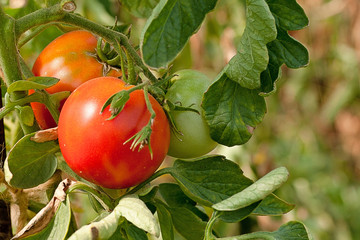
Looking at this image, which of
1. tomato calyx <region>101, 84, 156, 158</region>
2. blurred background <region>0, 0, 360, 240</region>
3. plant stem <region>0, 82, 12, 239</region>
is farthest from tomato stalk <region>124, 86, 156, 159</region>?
blurred background <region>0, 0, 360, 240</region>

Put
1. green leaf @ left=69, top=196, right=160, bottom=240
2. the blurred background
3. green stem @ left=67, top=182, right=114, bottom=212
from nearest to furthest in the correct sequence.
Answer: green leaf @ left=69, top=196, right=160, bottom=240 < green stem @ left=67, top=182, right=114, bottom=212 < the blurred background

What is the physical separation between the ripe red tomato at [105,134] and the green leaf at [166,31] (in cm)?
8

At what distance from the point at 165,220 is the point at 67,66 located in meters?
0.22

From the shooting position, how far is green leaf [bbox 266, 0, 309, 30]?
663 mm

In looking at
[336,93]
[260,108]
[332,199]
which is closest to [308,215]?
[332,199]

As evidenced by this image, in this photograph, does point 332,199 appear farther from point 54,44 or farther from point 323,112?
point 54,44

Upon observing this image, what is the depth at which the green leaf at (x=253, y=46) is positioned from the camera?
23.8 inches

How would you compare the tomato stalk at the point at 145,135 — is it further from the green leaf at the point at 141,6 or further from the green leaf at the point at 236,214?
the green leaf at the point at 141,6

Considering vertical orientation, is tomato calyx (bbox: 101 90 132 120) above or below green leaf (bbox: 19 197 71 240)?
above

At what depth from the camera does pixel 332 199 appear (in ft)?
8.58

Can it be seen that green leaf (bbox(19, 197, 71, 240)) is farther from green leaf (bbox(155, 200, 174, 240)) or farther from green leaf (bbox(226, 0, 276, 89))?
green leaf (bbox(226, 0, 276, 89))

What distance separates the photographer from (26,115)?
696 millimetres

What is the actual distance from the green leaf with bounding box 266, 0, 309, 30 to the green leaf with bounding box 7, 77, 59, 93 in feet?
0.85

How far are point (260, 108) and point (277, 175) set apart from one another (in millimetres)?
129
